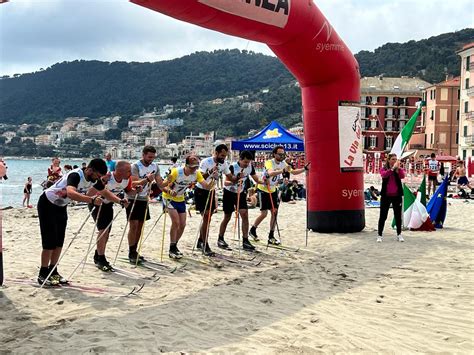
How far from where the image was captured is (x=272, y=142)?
19.2 m

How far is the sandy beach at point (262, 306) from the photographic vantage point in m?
4.18

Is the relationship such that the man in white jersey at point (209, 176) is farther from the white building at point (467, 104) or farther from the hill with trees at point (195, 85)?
the hill with trees at point (195, 85)

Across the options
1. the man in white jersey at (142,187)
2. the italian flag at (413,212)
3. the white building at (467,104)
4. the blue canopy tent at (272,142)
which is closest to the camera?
the man in white jersey at (142,187)

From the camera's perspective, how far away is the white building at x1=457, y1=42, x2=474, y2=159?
1977 inches

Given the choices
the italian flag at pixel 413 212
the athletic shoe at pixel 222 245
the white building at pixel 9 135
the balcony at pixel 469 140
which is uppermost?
the white building at pixel 9 135

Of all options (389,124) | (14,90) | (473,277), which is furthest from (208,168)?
(14,90)

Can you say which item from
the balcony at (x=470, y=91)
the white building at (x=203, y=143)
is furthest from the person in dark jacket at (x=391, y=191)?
the white building at (x=203, y=143)

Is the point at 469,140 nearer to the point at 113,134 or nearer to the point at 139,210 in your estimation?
the point at 139,210

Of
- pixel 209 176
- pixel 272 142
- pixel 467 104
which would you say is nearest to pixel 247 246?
pixel 209 176

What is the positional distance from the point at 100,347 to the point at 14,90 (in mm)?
142590

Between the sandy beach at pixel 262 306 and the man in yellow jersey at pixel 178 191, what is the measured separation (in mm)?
490

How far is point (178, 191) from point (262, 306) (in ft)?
9.57

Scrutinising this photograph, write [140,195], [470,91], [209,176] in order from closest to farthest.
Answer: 1. [140,195]
2. [209,176]
3. [470,91]

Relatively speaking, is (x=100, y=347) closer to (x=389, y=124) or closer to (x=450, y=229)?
(x=450, y=229)
